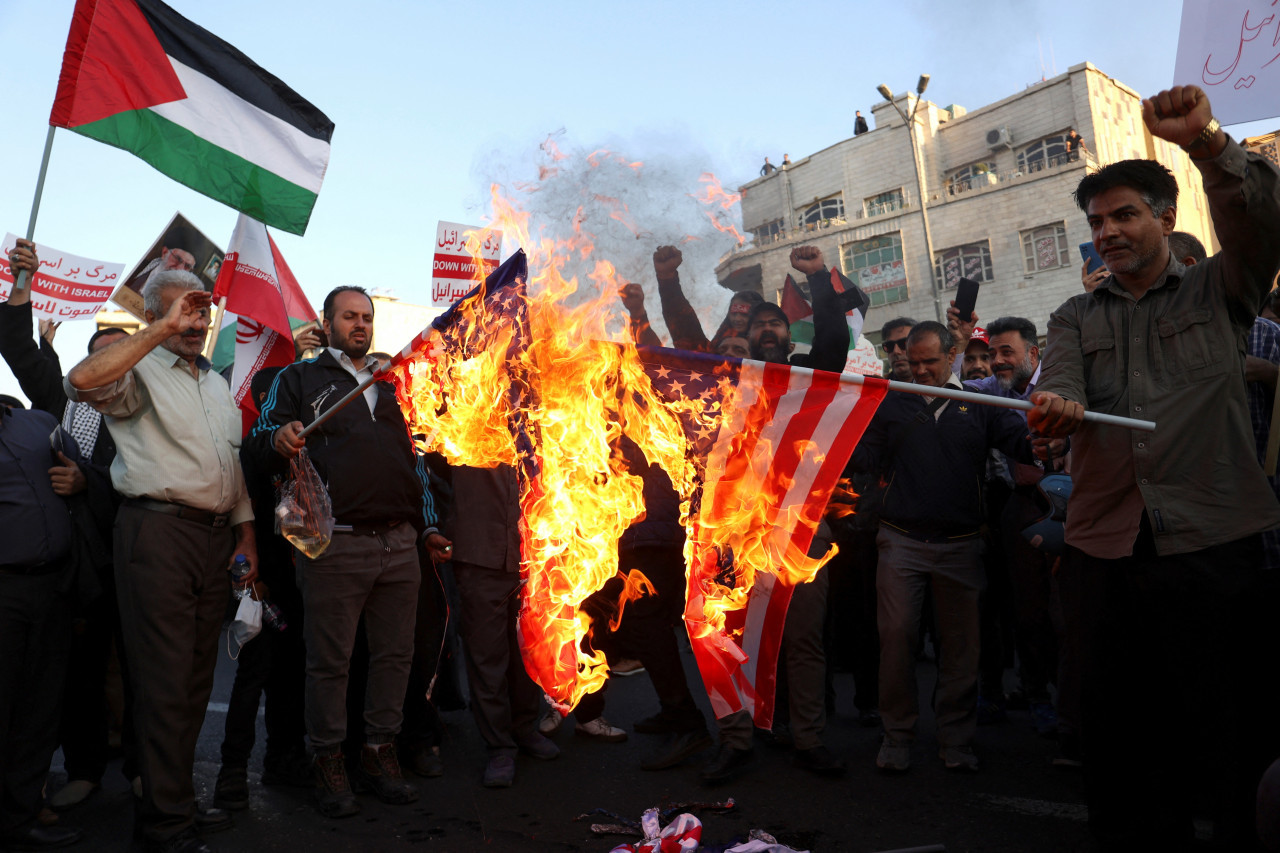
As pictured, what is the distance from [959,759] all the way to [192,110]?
5.64m

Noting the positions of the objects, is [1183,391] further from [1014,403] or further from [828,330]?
[828,330]

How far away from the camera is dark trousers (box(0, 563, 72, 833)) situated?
158 inches

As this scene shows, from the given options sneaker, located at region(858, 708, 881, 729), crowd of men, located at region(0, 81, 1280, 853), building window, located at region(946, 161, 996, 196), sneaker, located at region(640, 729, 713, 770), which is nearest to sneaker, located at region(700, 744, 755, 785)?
crowd of men, located at region(0, 81, 1280, 853)

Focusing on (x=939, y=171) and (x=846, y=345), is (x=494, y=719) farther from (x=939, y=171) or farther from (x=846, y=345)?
(x=939, y=171)

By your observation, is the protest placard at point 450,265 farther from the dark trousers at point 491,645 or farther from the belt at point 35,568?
the belt at point 35,568

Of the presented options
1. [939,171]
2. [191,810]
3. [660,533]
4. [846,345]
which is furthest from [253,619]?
[939,171]

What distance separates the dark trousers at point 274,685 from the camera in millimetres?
4688

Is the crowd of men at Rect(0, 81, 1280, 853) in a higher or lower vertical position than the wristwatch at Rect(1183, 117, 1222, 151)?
lower

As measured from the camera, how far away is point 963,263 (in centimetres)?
3203

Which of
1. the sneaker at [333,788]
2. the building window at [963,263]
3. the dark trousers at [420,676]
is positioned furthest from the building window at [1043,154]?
the sneaker at [333,788]

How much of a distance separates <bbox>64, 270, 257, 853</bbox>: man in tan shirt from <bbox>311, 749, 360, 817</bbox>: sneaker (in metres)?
0.43

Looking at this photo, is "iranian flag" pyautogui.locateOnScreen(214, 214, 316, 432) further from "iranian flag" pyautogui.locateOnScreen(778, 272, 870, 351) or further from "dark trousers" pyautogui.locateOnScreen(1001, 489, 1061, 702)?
"dark trousers" pyautogui.locateOnScreen(1001, 489, 1061, 702)

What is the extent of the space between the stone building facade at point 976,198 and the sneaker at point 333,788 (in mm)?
25011

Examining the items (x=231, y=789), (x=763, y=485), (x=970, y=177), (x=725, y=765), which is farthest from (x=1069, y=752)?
(x=970, y=177)
